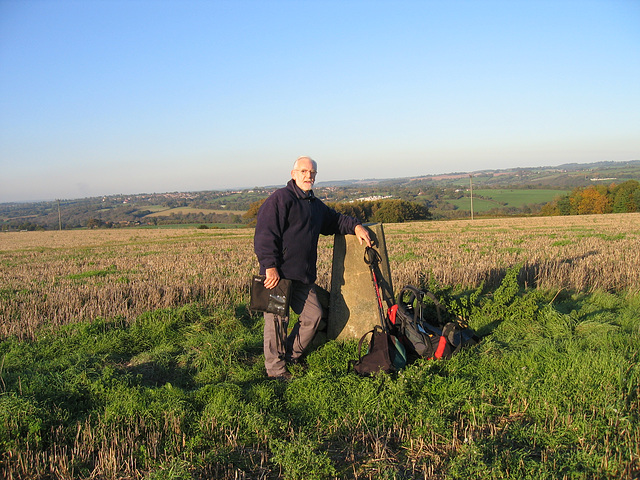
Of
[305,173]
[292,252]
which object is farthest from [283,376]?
[305,173]

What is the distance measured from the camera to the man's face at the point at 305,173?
4.67 m

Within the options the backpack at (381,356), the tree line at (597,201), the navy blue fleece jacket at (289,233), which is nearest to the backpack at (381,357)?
the backpack at (381,356)

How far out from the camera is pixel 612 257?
10984 mm

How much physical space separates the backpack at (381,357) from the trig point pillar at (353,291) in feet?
2.11

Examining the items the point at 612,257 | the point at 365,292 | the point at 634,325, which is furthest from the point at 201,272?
the point at 612,257

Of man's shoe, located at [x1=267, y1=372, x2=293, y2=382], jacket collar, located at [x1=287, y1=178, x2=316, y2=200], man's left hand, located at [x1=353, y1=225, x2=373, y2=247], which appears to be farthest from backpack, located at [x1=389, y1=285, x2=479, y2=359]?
jacket collar, located at [x1=287, y1=178, x2=316, y2=200]

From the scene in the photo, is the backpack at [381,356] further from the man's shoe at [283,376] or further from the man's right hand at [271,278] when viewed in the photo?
the man's right hand at [271,278]

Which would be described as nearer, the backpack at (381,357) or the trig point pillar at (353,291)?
the backpack at (381,357)

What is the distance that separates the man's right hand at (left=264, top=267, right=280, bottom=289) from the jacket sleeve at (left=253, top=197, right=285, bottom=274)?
0.17 feet

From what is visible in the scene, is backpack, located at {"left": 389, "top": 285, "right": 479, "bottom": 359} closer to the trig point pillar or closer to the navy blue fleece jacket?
the trig point pillar

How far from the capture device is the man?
4.56m

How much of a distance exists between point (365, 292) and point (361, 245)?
576 mm

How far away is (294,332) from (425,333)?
1468 mm

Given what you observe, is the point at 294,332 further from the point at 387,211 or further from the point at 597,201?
the point at 597,201
